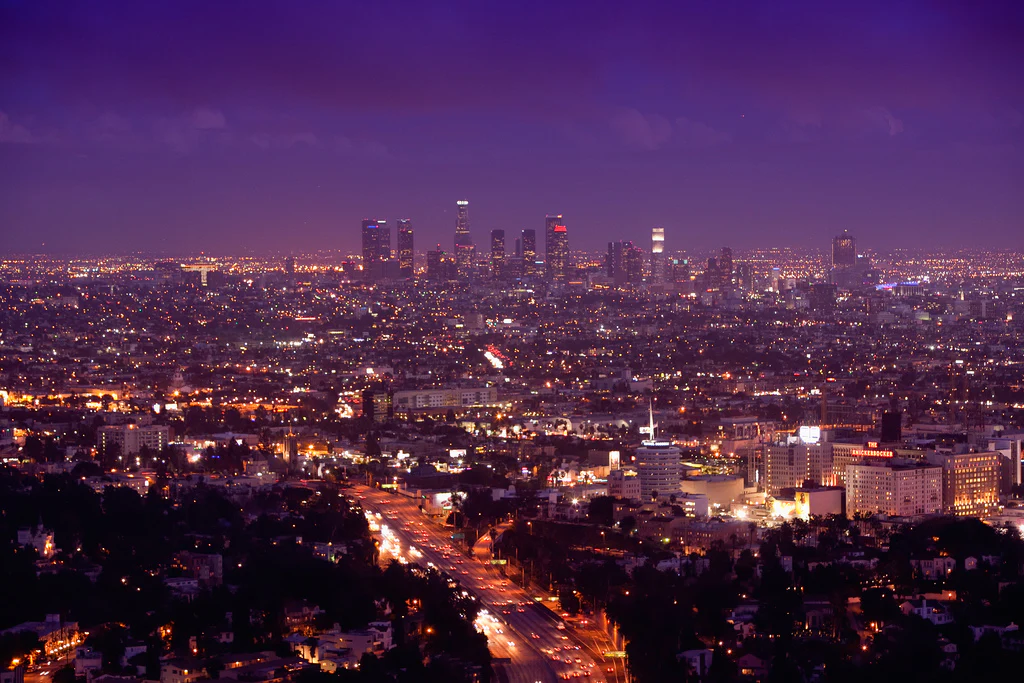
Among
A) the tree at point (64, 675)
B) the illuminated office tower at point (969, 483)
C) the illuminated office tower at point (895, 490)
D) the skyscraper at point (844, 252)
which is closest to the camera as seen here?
the tree at point (64, 675)

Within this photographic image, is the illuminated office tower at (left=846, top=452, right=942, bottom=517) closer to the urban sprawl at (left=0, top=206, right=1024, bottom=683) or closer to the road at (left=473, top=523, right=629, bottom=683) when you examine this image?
the urban sprawl at (left=0, top=206, right=1024, bottom=683)

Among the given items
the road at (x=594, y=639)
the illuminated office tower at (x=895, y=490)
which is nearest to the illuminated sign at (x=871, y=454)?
the illuminated office tower at (x=895, y=490)

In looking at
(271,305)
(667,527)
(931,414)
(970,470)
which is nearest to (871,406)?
(931,414)

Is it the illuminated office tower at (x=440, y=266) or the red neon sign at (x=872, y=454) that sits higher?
the illuminated office tower at (x=440, y=266)

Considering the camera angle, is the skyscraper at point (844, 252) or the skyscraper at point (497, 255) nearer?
the skyscraper at point (844, 252)

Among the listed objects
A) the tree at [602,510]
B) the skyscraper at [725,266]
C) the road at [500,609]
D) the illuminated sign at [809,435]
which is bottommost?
the road at [500,609]

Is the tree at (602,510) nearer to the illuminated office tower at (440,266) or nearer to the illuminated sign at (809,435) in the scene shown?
the illuminated sign at (809,435)

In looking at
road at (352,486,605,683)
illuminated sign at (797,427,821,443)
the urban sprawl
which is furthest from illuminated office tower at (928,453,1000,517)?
road at (352,486,605,683)
